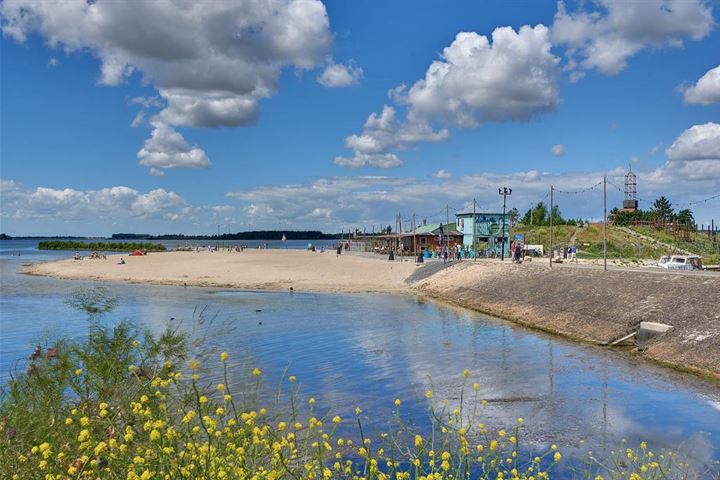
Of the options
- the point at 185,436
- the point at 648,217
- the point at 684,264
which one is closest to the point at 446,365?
the point at 185,436

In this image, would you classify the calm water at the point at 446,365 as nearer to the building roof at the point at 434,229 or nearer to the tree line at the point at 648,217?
the building roof at the point at 434,229

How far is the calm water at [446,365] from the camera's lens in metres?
15.1

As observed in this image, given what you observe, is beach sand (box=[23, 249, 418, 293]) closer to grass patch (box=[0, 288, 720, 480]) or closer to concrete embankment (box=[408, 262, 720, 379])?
concrete embankment (box=[408, 262, 720, 379])

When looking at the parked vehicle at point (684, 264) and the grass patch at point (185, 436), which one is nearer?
the grass patch at point (185, 436)

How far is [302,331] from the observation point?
2962 cm

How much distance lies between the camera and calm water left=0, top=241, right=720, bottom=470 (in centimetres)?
1509

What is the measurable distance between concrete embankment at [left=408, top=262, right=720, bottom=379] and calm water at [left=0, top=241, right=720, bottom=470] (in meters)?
1.46

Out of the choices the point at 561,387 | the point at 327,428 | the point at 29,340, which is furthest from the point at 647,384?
the point at 29,340

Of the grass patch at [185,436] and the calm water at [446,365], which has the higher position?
the grass patch at [185,436]

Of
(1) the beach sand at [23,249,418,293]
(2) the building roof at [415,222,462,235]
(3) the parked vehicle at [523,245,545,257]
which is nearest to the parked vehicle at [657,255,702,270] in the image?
(1) the beach sand at [23,249,418,293]

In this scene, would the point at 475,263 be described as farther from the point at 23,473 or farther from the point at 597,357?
the point at 23,473

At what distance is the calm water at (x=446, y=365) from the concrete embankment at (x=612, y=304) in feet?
4.77

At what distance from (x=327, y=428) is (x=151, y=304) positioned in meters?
29.7

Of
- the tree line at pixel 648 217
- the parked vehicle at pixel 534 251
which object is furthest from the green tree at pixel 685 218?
the parked vehicle at pixel 534 251
